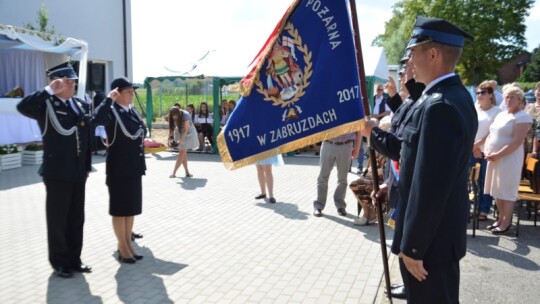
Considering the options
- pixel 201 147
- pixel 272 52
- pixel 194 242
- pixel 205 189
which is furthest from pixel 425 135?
pixel 201 147

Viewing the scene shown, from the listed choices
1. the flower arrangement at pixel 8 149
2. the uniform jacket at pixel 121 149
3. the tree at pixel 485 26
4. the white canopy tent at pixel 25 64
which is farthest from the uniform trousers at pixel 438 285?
the tree at pixel 485 26

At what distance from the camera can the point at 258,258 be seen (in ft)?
18.0

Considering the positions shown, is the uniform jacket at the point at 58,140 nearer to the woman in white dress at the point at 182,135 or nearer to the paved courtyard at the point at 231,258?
the paved courtyard at the point at 231,258

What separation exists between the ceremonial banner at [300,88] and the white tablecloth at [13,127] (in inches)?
449

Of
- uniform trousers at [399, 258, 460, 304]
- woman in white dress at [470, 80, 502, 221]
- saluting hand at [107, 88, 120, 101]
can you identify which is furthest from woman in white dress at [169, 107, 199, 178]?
uniform trousers at [399, 258, 460, 304]

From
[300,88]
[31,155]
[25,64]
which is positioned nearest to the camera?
[300,88]

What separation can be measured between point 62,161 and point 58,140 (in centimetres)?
23

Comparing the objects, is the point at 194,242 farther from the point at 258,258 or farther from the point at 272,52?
the point at 272,52

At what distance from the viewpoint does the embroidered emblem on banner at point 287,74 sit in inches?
127

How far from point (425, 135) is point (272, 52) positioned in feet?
4.34

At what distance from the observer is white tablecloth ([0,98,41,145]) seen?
1284 cm

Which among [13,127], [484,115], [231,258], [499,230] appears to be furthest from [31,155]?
[499,230]

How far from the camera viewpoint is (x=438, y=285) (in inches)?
98.8

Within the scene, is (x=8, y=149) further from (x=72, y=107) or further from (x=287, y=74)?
(x=287, y=74)
